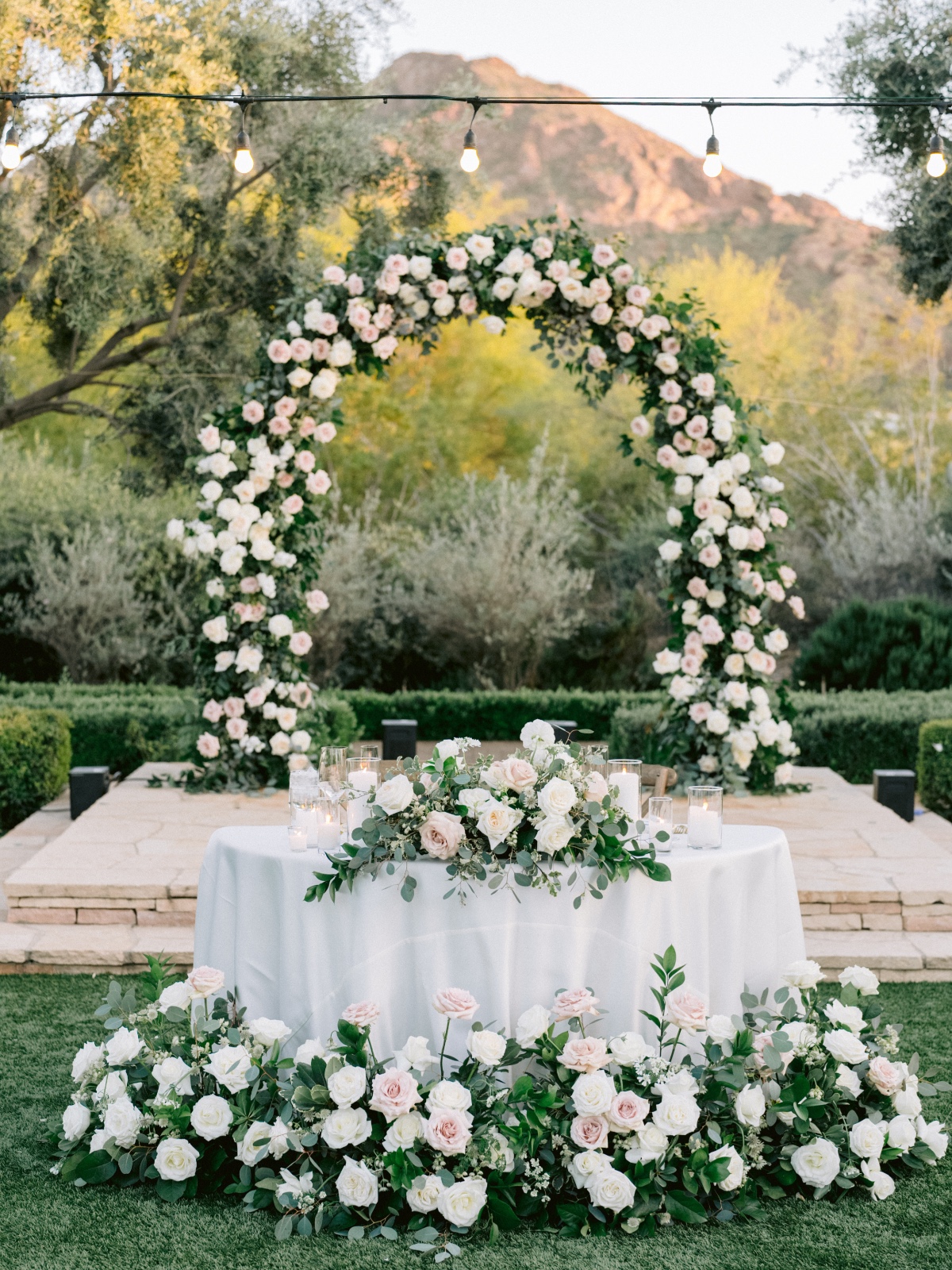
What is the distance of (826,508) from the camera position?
18.0m

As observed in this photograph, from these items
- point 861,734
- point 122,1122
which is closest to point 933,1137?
point 122,1122

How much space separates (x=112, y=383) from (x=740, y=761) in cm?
643

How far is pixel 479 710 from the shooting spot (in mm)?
9562

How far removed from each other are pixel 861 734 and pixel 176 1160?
5.94 meters

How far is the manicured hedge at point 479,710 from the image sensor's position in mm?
9484

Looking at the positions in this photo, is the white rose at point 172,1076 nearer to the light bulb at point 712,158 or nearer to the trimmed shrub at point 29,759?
the light bulb at point 712,158

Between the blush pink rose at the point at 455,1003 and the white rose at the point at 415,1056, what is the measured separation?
0.28 ft

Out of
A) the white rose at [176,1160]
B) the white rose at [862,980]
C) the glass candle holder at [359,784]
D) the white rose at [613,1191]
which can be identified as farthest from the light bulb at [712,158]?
the white rose at [176,1160]

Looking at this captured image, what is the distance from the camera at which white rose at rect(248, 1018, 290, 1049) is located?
3.04 m

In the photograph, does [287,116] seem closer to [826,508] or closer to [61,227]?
[61,227]

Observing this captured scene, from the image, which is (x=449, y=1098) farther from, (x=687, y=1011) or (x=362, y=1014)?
(x=687, y=1011)

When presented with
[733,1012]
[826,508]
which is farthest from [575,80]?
[733,1012]

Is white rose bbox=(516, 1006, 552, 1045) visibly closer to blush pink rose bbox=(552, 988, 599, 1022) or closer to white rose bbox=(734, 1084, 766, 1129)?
blush pink rose bbox=(552, 988, 599, 1022)

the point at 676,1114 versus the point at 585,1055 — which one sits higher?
the point at 585,1055
